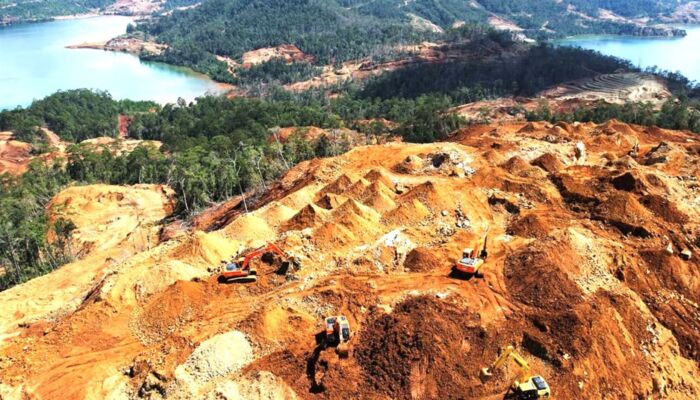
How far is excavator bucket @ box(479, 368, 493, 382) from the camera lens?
19.1 m

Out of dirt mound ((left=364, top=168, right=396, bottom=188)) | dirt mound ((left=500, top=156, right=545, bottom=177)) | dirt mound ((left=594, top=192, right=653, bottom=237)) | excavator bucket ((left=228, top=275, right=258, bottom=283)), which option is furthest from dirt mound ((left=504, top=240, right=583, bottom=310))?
excavator bucket ((left=228, top=275, right=258, bottom=283))

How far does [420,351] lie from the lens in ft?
65.2

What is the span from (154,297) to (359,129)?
6466cm

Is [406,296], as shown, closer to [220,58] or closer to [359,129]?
[359,129]

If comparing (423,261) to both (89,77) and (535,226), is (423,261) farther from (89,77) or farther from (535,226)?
(89,77)

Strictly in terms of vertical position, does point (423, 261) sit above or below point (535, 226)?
below

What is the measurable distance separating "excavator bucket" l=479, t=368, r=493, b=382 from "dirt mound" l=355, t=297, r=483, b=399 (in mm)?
356

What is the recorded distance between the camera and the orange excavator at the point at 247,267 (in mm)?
26172

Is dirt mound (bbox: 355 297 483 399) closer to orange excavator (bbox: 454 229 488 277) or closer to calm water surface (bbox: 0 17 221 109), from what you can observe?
orange excavator (bbox: 454 229 488 277)

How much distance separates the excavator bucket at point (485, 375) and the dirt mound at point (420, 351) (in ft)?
1.17

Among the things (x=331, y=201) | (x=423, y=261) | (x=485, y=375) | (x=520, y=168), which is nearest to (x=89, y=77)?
(x=331, y=201)

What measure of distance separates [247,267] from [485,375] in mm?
13856

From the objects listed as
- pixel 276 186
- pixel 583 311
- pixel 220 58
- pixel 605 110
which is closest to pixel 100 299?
pixel 276 186

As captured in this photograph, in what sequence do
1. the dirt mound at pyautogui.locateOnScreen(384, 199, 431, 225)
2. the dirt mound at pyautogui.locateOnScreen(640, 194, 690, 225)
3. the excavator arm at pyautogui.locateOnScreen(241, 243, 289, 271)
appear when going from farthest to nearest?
the dirt mound at pyautogui.locateOnScreen(384, 199, 431, 225)
the dirt mound at pyautogui.locateOnScreen(640, 194, 690, 225)
the excavator arm at pyautogui.locateOnScreen(241, 243, 289, 271)
